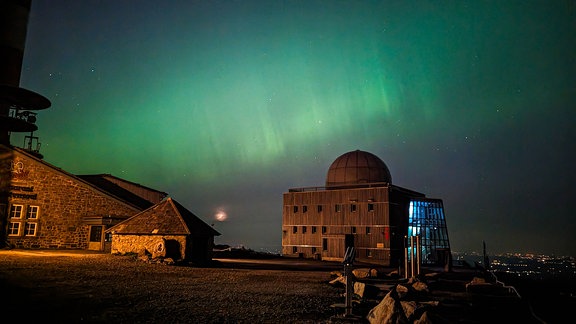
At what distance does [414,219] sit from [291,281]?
81.6 ft

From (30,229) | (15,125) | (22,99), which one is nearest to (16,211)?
(30,229)

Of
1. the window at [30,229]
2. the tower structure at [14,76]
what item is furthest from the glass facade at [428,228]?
the tower structure at [14,76]

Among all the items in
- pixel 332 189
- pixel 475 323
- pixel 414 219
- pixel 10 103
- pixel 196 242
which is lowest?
pixel 475 323

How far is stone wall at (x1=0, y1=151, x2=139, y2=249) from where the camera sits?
29.8 m

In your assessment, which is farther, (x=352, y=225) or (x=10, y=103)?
(x=352, y=225)

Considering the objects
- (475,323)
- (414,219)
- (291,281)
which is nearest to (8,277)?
(291,281)

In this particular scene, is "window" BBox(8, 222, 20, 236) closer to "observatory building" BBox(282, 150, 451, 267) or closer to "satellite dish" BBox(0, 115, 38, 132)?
"satellite dish" BBox(0, 115, 38, 132)

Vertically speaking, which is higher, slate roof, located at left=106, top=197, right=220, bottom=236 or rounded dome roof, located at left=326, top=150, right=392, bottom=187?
rounded dome roof, located at left=326, top=150, right=392, bottom=187

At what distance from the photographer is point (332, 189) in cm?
4234

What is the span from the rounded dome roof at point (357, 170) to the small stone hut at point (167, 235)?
1876cm

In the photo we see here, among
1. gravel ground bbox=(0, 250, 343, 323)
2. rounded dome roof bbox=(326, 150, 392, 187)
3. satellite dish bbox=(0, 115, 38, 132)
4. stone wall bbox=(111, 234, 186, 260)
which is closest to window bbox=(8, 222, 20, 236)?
stone wall bbox=(111, 234, 186, 260)

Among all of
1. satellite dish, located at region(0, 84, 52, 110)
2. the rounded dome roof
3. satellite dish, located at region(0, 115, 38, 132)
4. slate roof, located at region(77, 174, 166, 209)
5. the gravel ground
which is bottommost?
the gravel ground

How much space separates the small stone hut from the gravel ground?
4875 millimetres

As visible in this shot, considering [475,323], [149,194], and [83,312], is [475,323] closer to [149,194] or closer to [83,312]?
[83,312]
